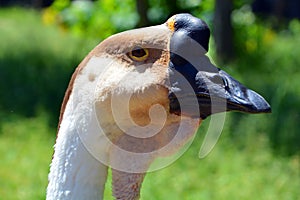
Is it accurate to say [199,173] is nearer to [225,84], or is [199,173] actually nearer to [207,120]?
[207,120]

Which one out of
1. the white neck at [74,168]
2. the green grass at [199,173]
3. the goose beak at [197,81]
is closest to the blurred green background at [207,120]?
the green grass at [199,173]

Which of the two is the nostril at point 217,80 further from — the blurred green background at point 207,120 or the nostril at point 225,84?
the blurred green background at point 207,120

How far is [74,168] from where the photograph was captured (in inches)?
74.0

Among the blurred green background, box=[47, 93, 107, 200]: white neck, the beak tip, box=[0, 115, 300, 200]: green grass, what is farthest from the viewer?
the blurred green background

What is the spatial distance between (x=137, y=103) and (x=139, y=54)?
0.14 m

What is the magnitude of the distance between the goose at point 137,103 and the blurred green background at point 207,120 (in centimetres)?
A: 135

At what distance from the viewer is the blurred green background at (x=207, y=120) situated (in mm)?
4625

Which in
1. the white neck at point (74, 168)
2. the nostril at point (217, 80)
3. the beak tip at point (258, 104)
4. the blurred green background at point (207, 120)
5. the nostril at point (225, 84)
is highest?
the nostril at point (217, 80)

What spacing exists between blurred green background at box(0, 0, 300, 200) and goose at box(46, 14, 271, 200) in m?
1.35

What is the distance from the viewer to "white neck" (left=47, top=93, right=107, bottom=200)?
1875mm

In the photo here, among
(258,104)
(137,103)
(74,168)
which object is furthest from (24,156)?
(258,104)

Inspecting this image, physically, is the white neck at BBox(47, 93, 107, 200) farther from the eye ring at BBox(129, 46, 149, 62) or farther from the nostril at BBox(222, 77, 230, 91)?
the nostril at BBox(222, 77, 230, 91)

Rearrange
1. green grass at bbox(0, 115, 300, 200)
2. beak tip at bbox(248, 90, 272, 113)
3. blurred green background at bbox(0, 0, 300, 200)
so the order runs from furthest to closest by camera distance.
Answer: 1. blurred green background at bbox(0, 0, 300, 200)
2. green grass at bbox(0, 115, 300, 200)
3. beak tip at bbox(248, 90, 272, 113)

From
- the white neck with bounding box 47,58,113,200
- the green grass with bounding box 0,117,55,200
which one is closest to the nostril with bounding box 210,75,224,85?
the white neck with bounding box 47,58,113,200
